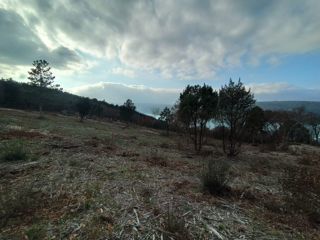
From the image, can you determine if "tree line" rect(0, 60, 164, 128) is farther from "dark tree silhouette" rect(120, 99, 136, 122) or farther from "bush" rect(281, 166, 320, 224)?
"bush" rect(281, 166, 320, 224)

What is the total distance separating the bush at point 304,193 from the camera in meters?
5.48

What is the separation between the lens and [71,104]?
232ft

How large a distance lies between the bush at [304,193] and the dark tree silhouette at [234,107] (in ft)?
23.6

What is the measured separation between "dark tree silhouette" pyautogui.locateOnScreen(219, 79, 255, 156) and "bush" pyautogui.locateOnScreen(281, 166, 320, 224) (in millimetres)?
7203

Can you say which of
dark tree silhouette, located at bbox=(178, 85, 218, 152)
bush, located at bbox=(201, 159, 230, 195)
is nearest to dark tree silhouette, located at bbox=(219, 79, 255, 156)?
dark tree silhouette, located at bbox=(178, 85, 218, 152)

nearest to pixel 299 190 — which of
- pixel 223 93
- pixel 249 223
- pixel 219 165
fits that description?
pixel 219 165

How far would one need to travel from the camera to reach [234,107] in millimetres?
14859

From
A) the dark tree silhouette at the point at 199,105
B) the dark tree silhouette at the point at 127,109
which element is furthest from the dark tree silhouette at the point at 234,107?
the dark tree silhouette at the point at 127,109

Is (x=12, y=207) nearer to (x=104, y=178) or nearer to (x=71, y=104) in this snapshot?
(x=104, y=178)

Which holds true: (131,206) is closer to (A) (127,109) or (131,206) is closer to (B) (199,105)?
(B) (199,105)

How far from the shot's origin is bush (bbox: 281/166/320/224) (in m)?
5.48

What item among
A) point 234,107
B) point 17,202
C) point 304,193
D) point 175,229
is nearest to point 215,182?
point 304,193

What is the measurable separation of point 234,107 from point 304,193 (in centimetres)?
888

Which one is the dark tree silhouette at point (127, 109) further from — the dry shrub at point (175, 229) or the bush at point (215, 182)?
the dry shrub at point (175, 229)
